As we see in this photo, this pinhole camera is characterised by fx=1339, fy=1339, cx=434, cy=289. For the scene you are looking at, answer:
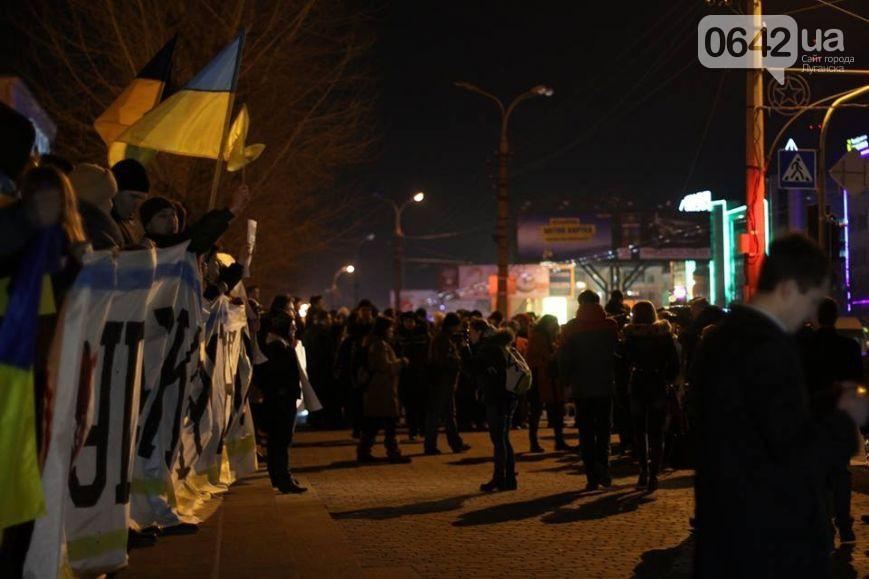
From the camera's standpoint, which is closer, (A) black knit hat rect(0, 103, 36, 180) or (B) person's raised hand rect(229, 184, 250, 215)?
(A) black knit hat rect(0, 103, 36, 180)

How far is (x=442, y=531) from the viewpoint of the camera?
11.0 m

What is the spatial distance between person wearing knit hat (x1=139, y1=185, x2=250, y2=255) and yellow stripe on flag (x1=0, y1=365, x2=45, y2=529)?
3.16 metres

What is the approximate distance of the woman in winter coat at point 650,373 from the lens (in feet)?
42.6

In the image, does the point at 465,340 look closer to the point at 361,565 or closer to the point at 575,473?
the point at 575,473

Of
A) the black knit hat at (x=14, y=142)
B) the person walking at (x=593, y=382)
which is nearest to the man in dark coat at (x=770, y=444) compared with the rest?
the black knit hat at (x=14, y=142)

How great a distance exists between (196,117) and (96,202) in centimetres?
302

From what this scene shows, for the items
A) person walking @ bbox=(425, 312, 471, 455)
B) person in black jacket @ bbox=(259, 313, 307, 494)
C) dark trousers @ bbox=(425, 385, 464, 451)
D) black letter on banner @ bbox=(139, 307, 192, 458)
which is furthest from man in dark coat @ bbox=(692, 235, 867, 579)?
person walking @ bbox=(425, 312, 471, 455)

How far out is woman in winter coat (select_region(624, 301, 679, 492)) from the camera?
42.6 ft

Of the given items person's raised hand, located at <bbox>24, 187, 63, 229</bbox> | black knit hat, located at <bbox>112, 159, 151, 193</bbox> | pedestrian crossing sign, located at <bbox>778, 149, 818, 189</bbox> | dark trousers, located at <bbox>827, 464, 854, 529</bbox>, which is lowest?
dark trousers, located at <bbox>827, 464, 854, 529</bbox>

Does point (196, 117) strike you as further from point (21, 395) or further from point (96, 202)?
point (21, 395)

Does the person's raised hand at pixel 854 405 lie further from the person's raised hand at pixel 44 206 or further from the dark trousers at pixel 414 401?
the dark trousers at pixel 414 401

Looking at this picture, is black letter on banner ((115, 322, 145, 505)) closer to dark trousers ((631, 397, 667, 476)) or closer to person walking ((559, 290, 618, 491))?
dark trousers ((631, 397, 667, 476))

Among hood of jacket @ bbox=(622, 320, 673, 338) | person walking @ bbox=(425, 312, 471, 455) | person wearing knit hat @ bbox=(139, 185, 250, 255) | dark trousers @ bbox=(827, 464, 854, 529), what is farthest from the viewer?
person walking @ bbox=(425, 312, 471, 455)

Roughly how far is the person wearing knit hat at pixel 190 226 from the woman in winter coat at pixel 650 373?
552cm
